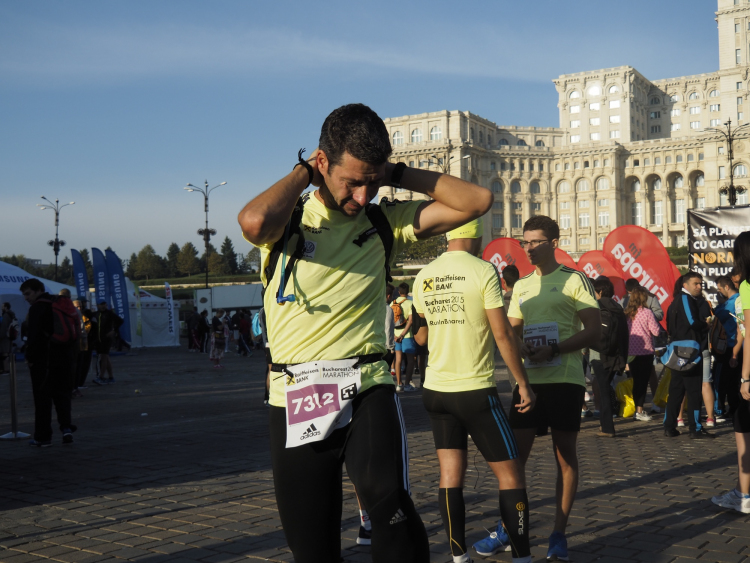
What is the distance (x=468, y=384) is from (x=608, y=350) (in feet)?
18.8

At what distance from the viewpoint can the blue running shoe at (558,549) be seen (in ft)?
14.6

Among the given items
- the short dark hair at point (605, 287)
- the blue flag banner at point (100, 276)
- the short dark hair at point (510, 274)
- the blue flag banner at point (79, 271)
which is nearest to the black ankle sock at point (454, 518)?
the short dark hair at point (510, 274)

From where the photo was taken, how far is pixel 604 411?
9.23 metres

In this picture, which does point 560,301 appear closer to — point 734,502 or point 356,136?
point 734,502

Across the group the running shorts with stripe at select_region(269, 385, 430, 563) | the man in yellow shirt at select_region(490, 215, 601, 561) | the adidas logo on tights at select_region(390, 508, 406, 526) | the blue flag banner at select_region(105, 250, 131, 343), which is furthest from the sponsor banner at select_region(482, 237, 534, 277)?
the blue flag banner at select_region(105, 250, 131, 343)

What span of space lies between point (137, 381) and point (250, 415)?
306 inches

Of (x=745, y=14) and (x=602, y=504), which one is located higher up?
(x=745, y=14)

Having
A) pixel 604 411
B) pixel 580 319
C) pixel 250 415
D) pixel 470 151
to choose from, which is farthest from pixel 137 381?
pixel 470 151

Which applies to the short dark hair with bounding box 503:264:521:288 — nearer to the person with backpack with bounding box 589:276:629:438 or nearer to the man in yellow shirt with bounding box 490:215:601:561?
the person with backpack with bounding box 589:276:629:438

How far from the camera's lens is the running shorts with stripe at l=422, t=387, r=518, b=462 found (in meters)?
4.05

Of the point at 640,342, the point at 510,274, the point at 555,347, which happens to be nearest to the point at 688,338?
the point at 640,342

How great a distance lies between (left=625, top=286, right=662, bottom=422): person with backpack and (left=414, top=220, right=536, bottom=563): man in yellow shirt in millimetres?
6712

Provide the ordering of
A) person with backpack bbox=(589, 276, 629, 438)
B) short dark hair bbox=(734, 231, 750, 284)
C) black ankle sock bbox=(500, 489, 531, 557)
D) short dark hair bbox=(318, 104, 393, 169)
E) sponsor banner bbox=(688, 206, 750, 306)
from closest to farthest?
short dark hair bbox=(318, 104, 393, 169)
black ankle sock bbox=(500, 489, 531, 557)
short dark hair bbox=(734, 231, 750, 284)
person with backpack bbox=(589, 276, 629, 438)
sponsor banner bbox=(688, 206, 750, 306)

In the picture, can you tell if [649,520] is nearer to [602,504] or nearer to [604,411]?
[602,504]
